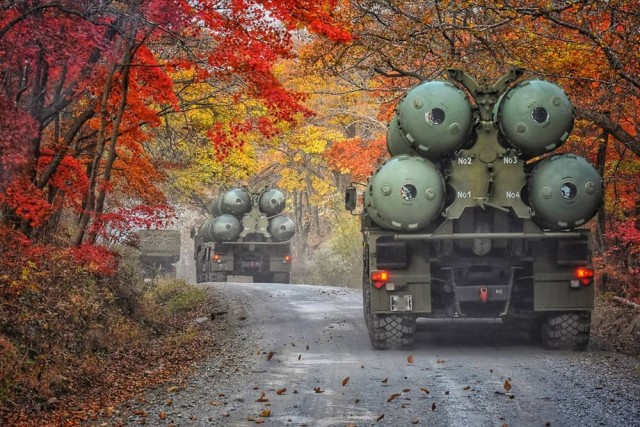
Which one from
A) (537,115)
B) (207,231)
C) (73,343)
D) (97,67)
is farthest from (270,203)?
(73,343)

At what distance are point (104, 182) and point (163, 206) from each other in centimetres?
319

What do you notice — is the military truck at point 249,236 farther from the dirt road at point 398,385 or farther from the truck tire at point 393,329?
the truck tire at point 393,329

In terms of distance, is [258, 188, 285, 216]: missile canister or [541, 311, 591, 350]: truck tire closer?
[541, 311, 591, 350]: truck tire

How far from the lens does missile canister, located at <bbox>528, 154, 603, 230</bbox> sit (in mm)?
11281

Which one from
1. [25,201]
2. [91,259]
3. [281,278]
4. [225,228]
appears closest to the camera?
[25,201]

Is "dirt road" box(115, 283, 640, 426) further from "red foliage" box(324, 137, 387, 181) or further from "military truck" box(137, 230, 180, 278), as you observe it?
"military truck" box(137, 230, 180, 278)

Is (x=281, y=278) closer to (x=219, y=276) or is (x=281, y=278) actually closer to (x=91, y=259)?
(x=219, y=276)

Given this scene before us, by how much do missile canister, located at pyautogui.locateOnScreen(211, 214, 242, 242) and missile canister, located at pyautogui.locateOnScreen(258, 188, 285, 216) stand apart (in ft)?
3.49

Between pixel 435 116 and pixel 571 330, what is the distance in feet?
11.3

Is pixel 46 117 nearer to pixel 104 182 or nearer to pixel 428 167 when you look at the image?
pixel 104 182

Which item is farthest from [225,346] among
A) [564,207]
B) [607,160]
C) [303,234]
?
[303,234]

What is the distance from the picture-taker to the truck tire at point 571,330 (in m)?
12.0

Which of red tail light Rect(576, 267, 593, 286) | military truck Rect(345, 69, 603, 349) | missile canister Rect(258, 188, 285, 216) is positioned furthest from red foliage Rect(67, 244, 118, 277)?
missile canister Rect(258, 188, 285, 216)

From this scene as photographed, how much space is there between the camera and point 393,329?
39.6ft
